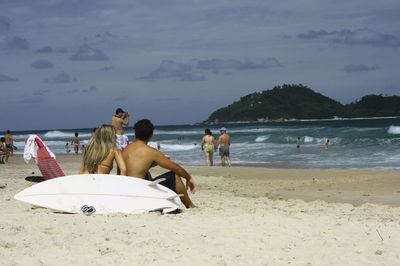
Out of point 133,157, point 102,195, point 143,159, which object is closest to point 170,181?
point 143,159

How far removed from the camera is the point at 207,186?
12.9m

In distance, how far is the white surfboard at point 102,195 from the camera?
252 inches

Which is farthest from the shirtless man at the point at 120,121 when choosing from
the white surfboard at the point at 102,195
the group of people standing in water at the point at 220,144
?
the group of people standing in water at the point at 220,144

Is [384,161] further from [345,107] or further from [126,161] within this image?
[345,107]

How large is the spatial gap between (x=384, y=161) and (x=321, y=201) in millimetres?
11620

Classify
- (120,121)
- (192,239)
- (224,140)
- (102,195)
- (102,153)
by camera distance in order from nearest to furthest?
(192,239)
(102,195)
(102,153)
(120,121)
(224,140)

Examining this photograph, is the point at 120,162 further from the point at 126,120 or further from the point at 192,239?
the point at 126,120

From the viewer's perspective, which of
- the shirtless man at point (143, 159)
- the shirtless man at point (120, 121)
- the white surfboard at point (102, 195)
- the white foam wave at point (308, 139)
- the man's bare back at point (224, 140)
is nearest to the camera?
the white surfboard at point (102, 195)

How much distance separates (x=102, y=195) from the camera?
645 cm

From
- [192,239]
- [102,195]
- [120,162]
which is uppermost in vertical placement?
[120,162]

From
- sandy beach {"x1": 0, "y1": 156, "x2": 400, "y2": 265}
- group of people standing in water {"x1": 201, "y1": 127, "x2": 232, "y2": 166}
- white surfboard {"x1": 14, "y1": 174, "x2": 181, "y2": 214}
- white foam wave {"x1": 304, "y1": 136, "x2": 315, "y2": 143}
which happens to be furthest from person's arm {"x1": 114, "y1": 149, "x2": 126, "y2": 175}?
white foam wave {"x1": 304, "y1": 136, "x2": 315, "y2": 143}

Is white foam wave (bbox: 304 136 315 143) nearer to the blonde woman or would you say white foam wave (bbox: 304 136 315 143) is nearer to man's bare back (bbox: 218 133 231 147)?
man's bare back (bbox: 218 133 231 147)

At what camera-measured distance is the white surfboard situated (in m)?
6.39

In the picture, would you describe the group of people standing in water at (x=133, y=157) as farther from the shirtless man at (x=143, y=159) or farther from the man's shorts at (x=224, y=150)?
the man's shorts at (x=224, y=150)
